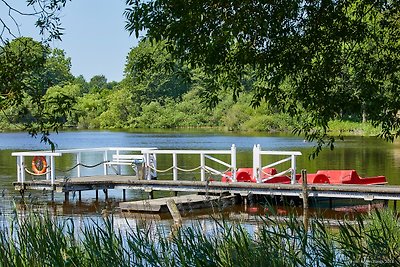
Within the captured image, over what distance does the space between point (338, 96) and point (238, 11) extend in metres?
1.48

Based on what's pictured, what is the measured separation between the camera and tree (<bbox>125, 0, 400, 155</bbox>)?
8289 mm

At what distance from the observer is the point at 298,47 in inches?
344

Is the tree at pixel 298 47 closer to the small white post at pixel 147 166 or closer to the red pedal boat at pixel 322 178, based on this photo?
the red pedal boat at pixel 322 178

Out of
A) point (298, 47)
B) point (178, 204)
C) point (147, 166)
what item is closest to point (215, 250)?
point (298, 47)

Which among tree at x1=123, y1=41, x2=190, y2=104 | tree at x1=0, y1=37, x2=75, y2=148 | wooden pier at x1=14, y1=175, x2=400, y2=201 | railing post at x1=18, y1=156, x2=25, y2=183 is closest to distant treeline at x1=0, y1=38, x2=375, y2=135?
wooden pier at x1=14, y1=175, x2=400, y2=201

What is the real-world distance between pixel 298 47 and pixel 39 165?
60.2ft

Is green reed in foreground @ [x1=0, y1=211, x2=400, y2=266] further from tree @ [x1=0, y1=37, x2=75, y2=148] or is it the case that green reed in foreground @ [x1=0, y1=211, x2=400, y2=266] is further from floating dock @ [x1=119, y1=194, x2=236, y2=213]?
floating dock @ [x1=119, y1=194, x2=236, y2=213]

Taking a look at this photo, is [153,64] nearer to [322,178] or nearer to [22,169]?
[322,178]

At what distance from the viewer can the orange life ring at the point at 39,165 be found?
2546 cm

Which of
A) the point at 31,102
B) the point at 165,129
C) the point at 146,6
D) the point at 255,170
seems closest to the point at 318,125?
the point at 146,6

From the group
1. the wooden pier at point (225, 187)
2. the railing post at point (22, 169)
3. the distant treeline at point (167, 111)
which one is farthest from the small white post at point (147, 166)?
the distant treeline at point (167, 111)

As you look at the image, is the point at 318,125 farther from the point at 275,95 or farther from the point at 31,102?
the point at 31,102

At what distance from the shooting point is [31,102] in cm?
785

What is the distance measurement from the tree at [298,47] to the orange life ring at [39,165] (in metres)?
16.8
